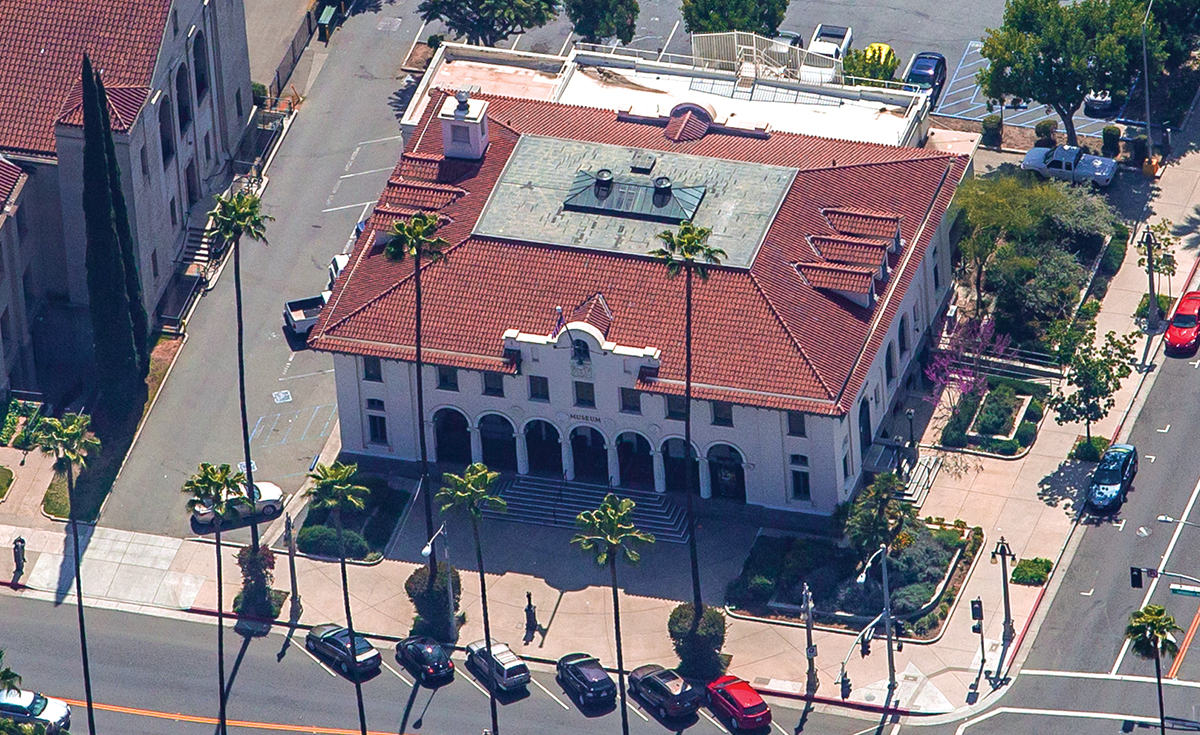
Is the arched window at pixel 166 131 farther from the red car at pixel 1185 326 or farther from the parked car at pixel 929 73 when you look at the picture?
the red car at pixel 1185 326

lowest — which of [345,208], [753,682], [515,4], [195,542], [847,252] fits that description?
[753,682]

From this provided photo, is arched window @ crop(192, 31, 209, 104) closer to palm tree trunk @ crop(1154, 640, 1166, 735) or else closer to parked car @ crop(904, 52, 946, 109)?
parked car @ crop(904, 52, 946, 109)

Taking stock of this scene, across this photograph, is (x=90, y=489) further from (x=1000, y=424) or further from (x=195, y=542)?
(x=1000, y=424)

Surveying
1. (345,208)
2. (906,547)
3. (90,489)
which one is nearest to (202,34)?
(345,208)

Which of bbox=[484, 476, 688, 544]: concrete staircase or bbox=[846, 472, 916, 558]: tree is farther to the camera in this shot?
bbox=[484, 476, 688, 544]: concrete staircase

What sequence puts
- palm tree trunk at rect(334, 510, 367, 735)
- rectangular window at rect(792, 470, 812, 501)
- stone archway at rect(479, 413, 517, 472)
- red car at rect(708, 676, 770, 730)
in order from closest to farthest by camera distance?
red car at rect(708, 676, 770, 730) < palm tree trunk at rect(334, 510, 367, 735) < rectangular window at rect(792, 470, 812, 501) < stone archway at rect(479, 413, 517, 472)

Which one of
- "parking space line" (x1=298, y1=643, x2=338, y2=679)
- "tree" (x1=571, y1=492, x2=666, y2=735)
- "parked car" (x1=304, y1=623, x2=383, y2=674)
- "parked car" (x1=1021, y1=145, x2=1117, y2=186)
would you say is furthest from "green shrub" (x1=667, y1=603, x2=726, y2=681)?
"parked car" (x1=1021, y1=145, x2=1117, y2=186)

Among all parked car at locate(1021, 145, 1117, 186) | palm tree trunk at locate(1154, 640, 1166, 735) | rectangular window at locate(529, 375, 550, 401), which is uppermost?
parked car at locate(1021, 145, 1117, 186)
